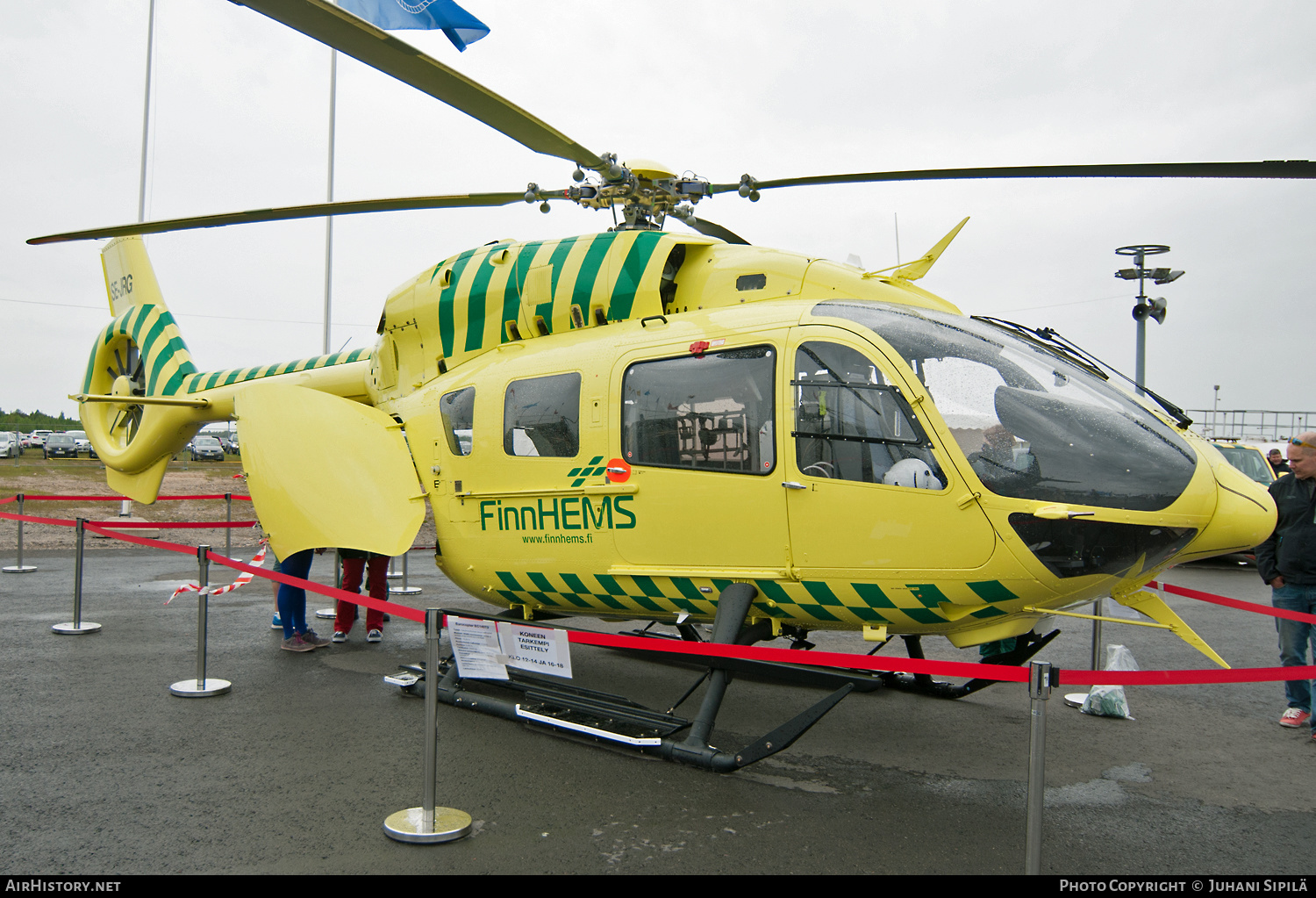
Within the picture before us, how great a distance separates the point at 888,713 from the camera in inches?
228

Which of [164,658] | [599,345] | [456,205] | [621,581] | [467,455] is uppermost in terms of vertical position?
[456,205]

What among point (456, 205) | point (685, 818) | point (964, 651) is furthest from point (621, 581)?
point (964, 651)

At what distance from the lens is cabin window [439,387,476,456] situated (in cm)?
568

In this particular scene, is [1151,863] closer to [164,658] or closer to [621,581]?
[621,581]

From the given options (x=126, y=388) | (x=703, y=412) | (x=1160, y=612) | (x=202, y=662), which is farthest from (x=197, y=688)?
(x=1160, y=612)

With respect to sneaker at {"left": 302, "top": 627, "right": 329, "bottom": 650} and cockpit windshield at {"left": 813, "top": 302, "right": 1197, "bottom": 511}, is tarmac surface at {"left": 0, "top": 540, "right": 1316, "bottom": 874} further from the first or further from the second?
cockpit windshield at {"left": 813, "top": 302, "right": 1197, "bottom": 511}

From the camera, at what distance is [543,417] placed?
17.2ft

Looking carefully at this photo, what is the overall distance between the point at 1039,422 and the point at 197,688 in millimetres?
5552

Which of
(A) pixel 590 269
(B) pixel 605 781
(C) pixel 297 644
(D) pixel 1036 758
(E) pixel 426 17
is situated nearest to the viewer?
(D) pixel 1036 758

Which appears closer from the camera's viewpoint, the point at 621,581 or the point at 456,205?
the point at 621,581

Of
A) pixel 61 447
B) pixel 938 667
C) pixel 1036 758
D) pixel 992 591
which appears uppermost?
pixel 61 447

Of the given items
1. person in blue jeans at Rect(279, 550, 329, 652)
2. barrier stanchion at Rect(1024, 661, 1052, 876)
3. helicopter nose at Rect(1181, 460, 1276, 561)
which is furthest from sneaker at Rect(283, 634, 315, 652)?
helicopter nose at Rect(1181, 460, 1276, 561)

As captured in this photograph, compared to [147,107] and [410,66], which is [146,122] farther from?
[410,66]
